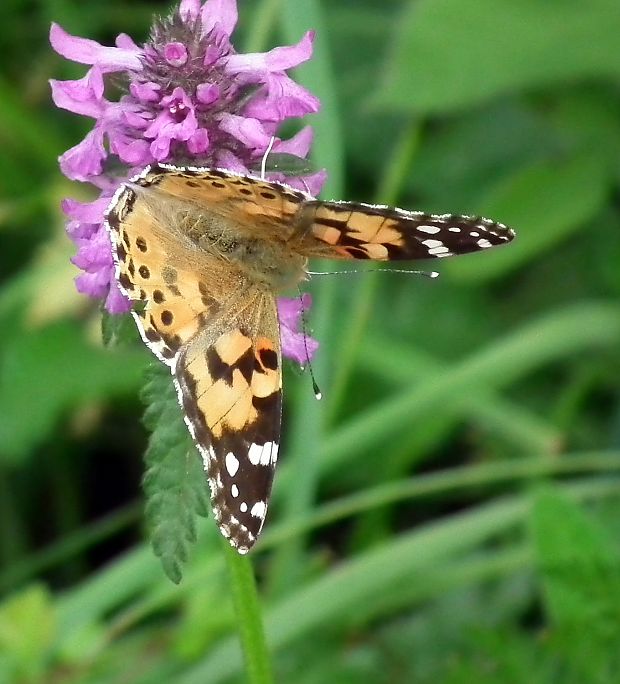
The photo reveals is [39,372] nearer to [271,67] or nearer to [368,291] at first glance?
[368,291]

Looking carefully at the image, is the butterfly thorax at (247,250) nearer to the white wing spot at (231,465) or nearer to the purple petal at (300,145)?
the purple petal at (300,145)

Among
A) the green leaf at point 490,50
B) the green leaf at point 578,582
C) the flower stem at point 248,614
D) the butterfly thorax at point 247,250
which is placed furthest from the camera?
the green leaf at point 490,50

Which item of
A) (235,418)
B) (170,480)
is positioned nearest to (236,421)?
(235,418)

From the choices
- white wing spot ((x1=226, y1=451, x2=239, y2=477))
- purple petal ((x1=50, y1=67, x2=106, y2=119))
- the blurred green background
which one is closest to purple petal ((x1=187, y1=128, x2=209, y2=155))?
purple petal ((x1=50, y1=67, x2=106, y2=119))

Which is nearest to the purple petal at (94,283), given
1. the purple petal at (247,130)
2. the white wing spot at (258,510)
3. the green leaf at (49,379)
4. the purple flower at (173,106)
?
the purple flower at (173,106)

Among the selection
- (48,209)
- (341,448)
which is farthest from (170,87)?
(48,209)
